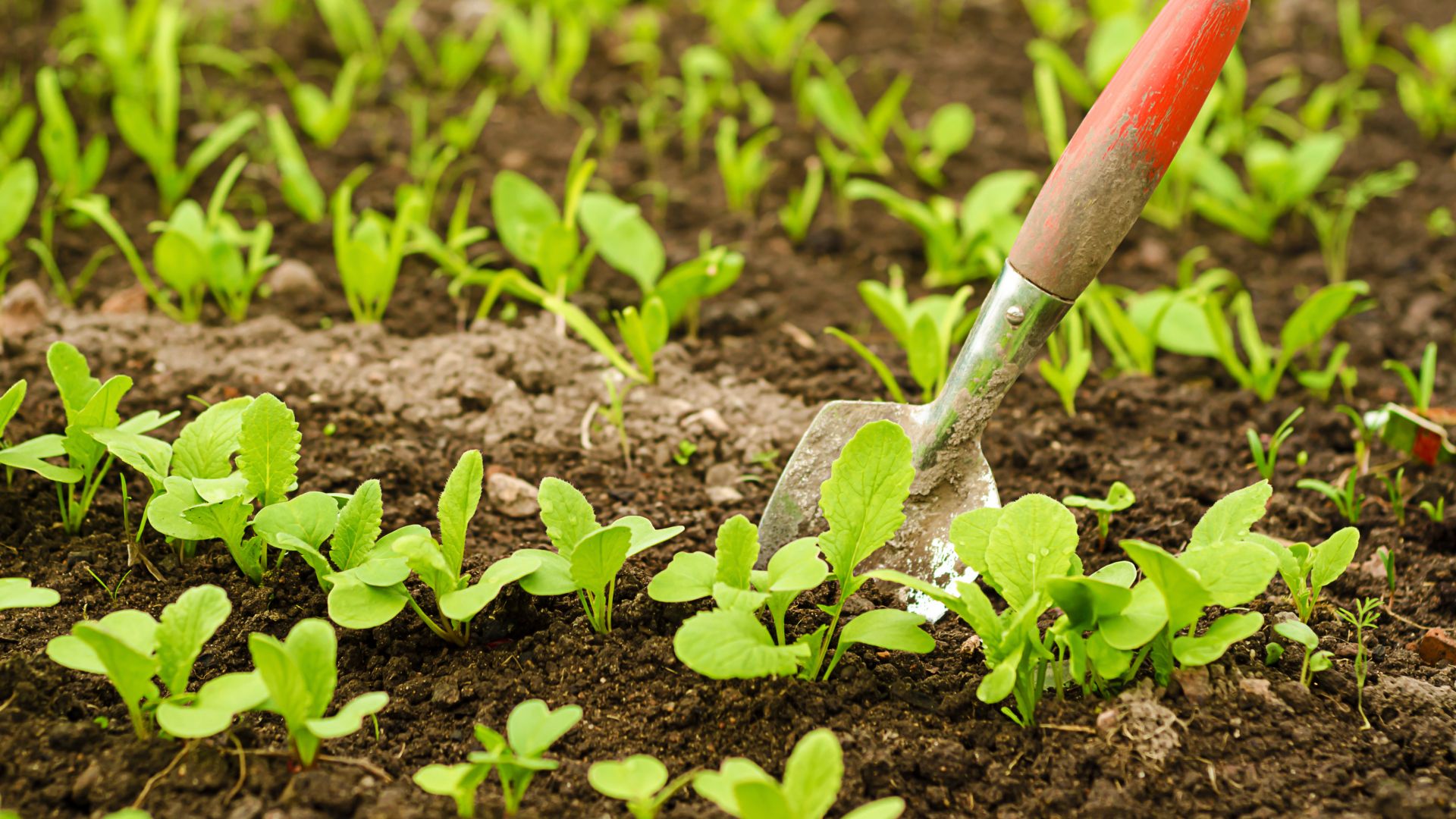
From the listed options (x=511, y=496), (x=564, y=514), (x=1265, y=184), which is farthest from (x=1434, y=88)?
(x=564, y=514)

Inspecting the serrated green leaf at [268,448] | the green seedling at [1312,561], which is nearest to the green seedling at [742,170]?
the serrated green leaf at [268,448]

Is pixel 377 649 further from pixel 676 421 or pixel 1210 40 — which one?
pixel 1210 40

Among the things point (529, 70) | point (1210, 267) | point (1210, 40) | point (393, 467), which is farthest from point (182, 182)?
point (1210, 267)

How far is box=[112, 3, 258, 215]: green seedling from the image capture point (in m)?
2.48

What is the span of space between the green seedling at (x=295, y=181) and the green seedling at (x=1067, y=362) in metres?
1.52

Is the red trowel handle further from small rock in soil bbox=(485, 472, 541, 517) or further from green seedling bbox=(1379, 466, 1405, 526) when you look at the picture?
small rock in soil bbox=(485, 472, 541, 517)

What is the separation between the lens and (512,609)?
1.45 metres

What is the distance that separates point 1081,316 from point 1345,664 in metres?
1.02

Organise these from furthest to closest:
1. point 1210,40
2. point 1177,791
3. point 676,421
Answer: point 676,421 → point 1210,40 → point 1177,791

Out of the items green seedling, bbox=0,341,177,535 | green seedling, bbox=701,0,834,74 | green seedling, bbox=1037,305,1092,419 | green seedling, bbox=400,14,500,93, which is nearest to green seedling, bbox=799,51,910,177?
green seedling, bbox=701,0,834,74

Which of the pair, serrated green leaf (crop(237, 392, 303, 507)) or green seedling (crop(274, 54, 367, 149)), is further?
green seedling (crop(274, 54, 367, 149))

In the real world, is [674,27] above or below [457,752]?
above

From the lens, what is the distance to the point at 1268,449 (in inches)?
76.6

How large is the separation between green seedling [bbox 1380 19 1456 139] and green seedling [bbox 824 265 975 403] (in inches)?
65.1
